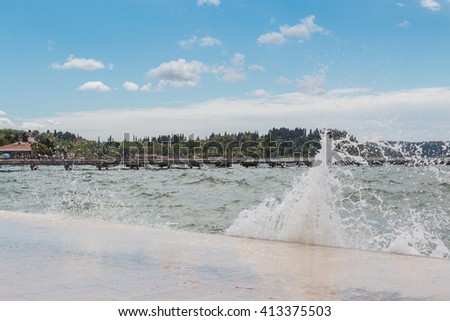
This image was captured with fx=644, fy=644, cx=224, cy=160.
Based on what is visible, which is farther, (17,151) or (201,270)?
(17,151)

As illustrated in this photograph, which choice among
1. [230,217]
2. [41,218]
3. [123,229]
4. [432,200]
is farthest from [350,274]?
[432,200]

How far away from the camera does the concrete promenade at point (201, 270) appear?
5.52m

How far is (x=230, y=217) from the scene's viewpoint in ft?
82.7

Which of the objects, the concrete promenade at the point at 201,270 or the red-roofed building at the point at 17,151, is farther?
the red-roofed building at the point at 17,151

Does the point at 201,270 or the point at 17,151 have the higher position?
the point at 17,151

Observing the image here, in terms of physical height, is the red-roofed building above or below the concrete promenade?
above

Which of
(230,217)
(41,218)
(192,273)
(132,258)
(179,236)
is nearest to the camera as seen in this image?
(192,273)

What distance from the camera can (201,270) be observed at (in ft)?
21.6

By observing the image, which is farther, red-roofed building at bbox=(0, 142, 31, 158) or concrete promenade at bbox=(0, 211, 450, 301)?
red-roofed building at bbox=(0, 142, 31, 158)

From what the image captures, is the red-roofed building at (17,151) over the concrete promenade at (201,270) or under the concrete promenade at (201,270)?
over

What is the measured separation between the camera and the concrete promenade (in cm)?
552
